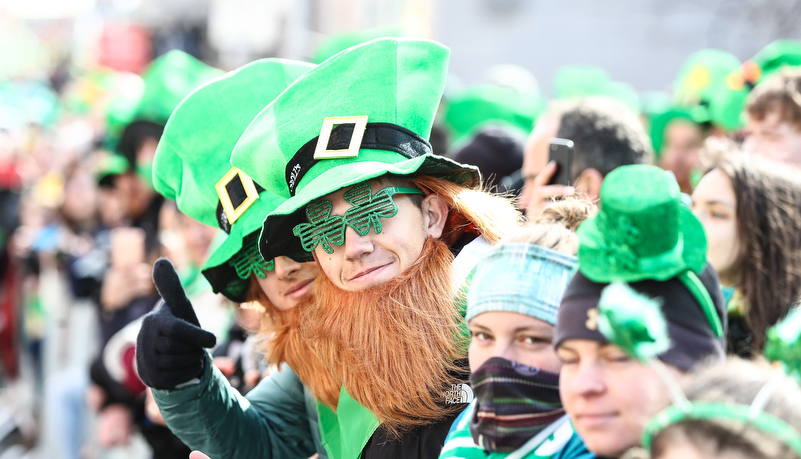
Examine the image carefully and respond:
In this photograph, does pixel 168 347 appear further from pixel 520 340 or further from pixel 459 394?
pixel 520 340

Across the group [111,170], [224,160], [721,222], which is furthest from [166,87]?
[721,222]

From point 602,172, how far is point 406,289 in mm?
1413

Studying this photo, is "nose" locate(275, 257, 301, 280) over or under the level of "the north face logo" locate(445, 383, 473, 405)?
under

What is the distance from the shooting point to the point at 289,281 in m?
2.86

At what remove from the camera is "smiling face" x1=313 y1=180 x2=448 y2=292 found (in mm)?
2338

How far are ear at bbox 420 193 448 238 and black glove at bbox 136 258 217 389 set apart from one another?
2.49 feet

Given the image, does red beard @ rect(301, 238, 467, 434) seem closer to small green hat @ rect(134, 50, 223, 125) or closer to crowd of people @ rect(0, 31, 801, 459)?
crowd of people @ rect(0, 31, 801, 459)

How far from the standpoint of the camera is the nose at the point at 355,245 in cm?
232

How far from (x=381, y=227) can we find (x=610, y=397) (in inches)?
38.6

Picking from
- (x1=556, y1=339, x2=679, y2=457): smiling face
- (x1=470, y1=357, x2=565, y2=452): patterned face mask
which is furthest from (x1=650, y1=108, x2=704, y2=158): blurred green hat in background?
(x1=556, y1=339, x2=679, y2=457): smiling face

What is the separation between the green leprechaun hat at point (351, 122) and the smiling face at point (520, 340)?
2.13ft

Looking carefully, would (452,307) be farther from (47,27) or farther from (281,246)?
(47,27)

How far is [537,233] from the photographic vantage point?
73.4 inches

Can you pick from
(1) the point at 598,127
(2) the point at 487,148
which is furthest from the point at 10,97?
(1) the point at 598,127
